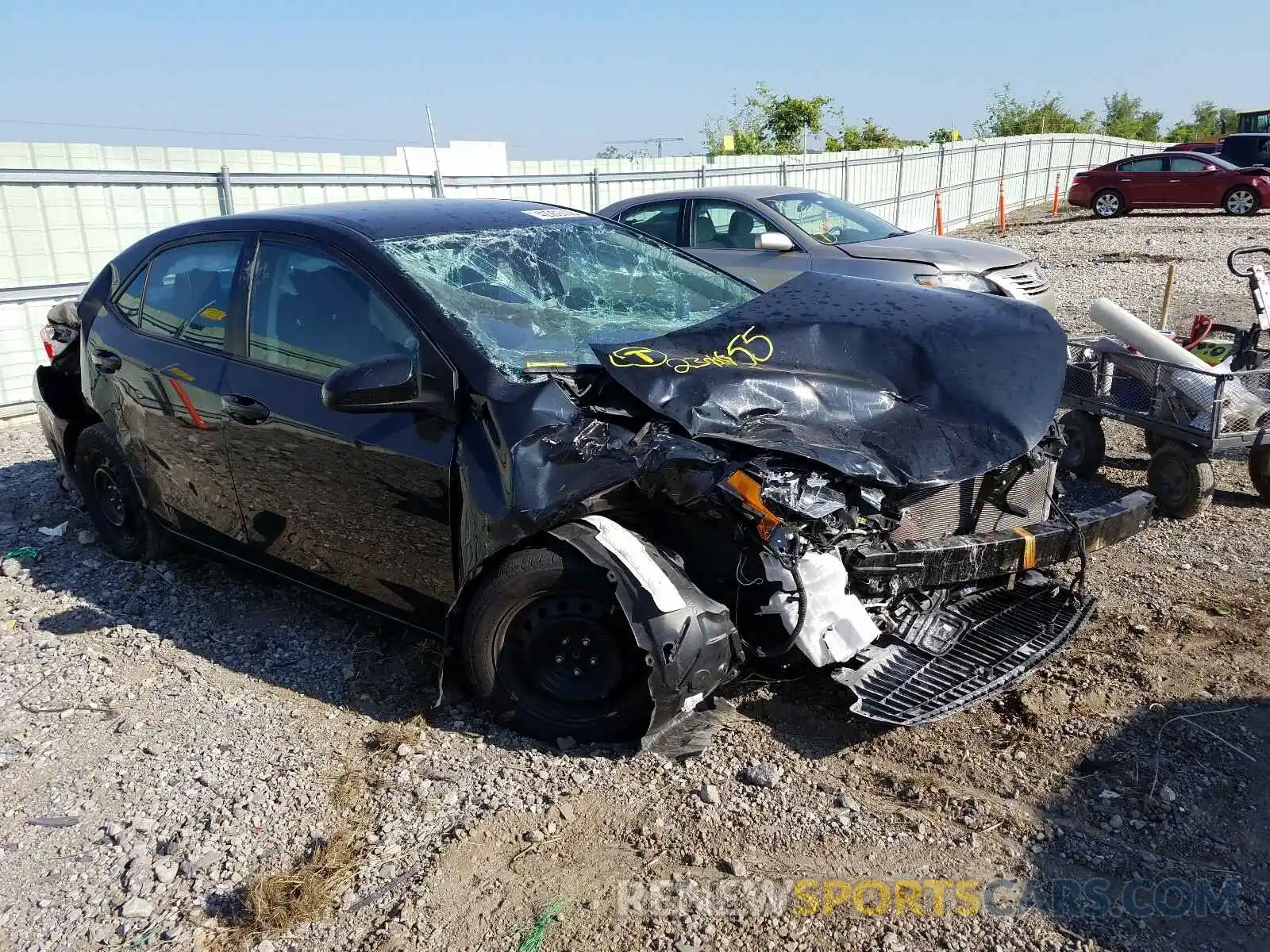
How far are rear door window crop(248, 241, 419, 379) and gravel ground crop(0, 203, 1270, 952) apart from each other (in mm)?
1099

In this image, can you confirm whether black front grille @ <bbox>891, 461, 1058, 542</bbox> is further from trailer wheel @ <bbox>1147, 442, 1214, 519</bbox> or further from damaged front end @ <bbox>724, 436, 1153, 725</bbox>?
trailer wheel @ <bbox>1147, 442, 1214, 519</bbox>

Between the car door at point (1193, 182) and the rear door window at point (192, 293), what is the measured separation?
23.7 meters

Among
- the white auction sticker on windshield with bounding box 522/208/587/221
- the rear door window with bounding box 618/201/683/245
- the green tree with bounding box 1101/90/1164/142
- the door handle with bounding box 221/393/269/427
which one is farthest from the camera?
the green tree with bounding box 1101/90/1164/142

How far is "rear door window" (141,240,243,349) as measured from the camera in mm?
4227

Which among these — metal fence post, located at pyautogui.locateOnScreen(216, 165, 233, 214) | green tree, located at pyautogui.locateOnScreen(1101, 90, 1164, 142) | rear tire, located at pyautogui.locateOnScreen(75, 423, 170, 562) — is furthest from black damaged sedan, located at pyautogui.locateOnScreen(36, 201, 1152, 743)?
green tree, located at pyautogui.locateOnScreen(1101, 90, 1164, 142)

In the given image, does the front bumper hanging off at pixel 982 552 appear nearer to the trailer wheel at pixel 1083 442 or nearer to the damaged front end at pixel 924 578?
the damaged front end at pixel 924 578

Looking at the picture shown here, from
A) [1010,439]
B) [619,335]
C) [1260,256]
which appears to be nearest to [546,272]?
[619,335]

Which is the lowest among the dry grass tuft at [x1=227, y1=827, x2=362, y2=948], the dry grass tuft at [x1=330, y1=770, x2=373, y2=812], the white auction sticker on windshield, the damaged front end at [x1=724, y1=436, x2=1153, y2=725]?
the dry grass tuft at [x1=330, y1=770, x2=373, y2=812]

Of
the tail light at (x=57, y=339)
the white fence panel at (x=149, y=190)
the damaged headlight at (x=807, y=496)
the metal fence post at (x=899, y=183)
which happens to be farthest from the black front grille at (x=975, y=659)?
the metal fence post at (x=899, y=183)

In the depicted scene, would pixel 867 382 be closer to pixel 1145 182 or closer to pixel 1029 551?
pixel 1029 551

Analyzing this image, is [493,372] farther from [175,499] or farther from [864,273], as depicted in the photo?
[864,273]

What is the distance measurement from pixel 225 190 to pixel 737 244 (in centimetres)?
494

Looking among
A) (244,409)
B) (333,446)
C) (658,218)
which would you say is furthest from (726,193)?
(333,446)

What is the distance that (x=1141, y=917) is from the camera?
257cm
